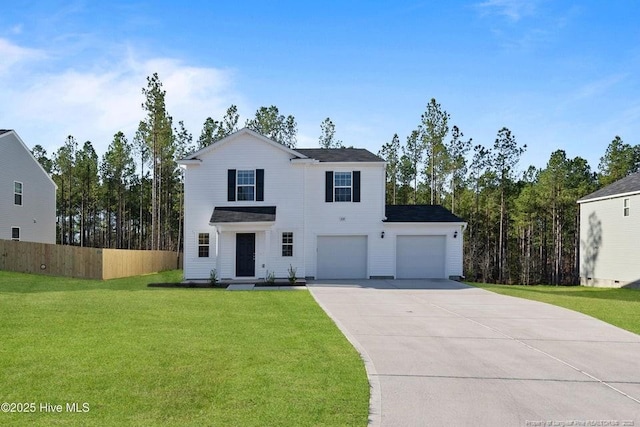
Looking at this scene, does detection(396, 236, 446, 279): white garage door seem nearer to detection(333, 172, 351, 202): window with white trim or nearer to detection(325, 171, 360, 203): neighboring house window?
detection(325, 171, 360, 203): neighboring house window

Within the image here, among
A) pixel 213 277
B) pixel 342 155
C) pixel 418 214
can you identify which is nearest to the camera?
pixel 213 277

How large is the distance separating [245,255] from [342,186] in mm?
5525

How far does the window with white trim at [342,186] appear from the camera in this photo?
2375 centimetres

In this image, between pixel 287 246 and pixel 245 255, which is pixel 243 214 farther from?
pixel 287 246

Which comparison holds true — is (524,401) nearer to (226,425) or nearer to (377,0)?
(226,425)

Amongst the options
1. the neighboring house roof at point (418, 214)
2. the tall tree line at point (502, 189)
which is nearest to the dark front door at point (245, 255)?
the neighboring house roof at point (418, 214)

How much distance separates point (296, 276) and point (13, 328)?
14.5 metres

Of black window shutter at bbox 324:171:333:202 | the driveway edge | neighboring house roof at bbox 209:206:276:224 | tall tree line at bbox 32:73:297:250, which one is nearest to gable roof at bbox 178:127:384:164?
black window shutter at bbox 324:171:333:202

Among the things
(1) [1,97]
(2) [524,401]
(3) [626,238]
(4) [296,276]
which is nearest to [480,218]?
(3) [626,238]

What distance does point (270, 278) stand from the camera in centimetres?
2175

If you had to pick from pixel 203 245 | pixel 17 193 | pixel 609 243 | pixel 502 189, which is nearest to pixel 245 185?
Result: pixel 203 245

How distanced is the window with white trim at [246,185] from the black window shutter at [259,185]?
0.14m

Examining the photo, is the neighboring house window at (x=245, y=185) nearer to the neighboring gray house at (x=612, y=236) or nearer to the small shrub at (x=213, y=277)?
the small shrub at (x=213, y=277)

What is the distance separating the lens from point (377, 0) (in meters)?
15.5
